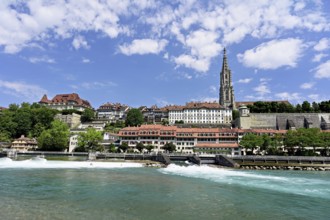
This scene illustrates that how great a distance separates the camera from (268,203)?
21547 mm

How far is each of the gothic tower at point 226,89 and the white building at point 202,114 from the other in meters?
14.3

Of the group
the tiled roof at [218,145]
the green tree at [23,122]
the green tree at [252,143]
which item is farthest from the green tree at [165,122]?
the green tree at [23,122]

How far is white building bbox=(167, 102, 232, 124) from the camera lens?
11144 cm

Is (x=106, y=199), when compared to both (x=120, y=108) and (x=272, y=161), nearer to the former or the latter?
(x=272, y=161)

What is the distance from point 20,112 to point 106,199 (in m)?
92.2

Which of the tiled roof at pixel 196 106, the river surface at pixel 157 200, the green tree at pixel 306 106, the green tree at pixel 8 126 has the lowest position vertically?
the river surface at pixel 157 200

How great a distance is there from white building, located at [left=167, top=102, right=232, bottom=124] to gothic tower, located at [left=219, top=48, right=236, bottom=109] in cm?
1425

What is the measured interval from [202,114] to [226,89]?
28543 millimetres

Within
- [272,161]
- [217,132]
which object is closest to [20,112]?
[217,132]

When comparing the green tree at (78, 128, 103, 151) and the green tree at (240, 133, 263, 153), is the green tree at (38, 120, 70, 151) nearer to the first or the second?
the green tree at (78, 128, 103, 151)

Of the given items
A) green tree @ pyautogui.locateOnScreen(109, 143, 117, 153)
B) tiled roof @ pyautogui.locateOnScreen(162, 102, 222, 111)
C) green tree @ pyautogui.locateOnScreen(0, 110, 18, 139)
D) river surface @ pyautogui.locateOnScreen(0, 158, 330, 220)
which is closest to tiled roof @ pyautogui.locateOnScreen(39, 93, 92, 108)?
green tree @ pyautogui.locateOnScreen(0, 110, 18, 139)

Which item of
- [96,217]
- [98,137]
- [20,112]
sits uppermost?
[20,112]

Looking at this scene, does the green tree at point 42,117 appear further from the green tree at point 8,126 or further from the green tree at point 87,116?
the green tree at point 87,116

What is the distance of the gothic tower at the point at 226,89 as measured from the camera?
13038cm
